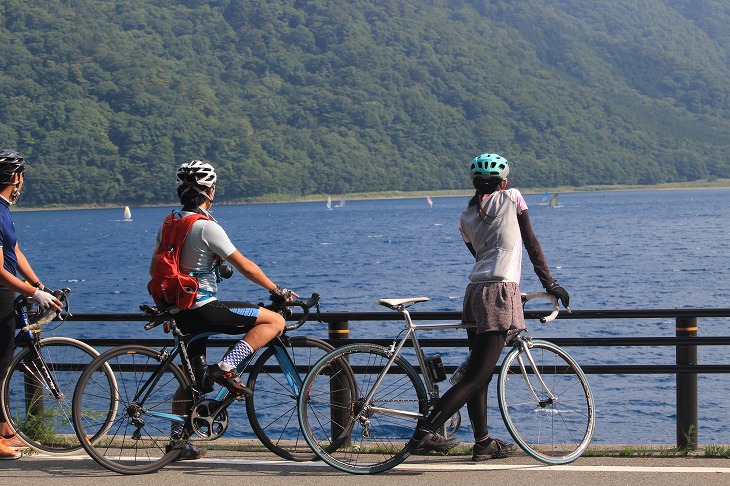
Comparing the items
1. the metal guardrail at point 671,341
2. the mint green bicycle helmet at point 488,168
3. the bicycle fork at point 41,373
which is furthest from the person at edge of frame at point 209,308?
the mint green bicycle helmet at point 488,168

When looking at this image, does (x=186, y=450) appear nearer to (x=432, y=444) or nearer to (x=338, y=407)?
(x=338, y=407)

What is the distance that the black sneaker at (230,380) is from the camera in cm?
645

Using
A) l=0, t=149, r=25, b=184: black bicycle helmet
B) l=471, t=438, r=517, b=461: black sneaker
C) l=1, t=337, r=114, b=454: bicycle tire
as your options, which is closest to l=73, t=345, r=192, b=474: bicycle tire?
l=1, t=337, r=114, b=454: bicycle tire

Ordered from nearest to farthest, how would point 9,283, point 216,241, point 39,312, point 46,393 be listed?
point 216,241 < point 9,283 < point 39,312 < point 46,393

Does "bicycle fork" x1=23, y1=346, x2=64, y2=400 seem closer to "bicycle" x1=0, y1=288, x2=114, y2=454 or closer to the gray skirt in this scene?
"bicycle" x1=0, y1=288, x2=114, y2=454

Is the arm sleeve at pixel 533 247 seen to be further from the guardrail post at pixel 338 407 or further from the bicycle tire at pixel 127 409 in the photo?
the bicycle tire at pixel 127 409

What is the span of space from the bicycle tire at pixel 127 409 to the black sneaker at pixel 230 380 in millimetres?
204

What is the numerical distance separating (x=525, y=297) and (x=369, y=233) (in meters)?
113

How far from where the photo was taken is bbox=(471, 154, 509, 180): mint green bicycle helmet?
21.2 ft

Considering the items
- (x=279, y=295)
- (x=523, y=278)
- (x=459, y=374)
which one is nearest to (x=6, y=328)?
(x=279, y=295)

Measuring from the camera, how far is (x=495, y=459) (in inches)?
265

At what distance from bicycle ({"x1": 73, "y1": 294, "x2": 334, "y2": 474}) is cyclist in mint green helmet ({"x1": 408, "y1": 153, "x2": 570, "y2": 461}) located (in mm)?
920

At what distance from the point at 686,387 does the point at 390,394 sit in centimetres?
217

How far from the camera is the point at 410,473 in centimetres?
641
